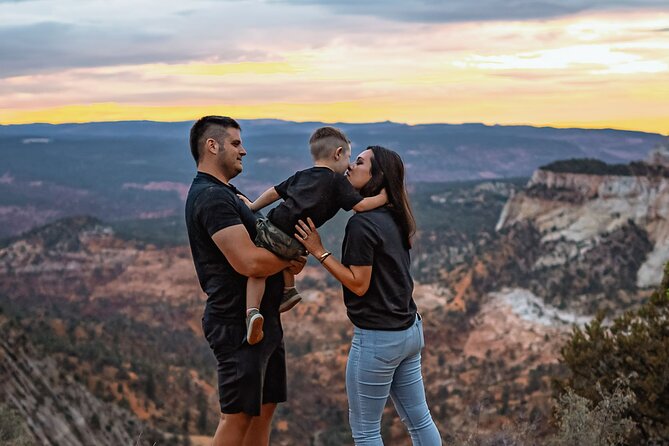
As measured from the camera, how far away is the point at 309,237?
161 inches

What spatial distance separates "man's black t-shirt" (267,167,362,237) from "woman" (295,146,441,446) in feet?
0.17

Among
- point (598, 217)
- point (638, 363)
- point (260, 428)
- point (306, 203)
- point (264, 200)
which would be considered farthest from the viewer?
point (598, 217)

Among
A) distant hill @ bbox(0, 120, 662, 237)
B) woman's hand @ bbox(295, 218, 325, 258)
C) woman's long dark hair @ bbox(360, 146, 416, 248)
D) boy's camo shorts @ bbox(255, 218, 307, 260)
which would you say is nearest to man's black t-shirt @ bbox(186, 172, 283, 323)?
boy's camo shorts @ bbox(255, 218, 307, 260)

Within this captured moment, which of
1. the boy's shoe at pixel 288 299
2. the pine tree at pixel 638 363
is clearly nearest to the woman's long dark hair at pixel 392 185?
the boy's shoe at pixel 288 299

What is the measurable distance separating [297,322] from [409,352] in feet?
109

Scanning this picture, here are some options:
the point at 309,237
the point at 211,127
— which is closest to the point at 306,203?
the point at 309,237

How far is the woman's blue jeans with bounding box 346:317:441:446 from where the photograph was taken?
164 inches

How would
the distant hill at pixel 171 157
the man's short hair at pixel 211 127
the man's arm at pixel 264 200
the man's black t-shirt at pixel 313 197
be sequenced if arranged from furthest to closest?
the distant hill at pixel 171 157, the man's arm at pixel 264 200, the man's short hair at pixel 211 127, the man's black t-shirt at pixel 313 197

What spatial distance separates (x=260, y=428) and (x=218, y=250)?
919mm

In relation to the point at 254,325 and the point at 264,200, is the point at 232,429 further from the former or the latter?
the point at 264,200

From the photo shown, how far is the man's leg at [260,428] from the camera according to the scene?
14.1 feet

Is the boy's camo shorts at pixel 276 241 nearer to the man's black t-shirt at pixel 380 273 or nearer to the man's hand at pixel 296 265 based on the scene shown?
the man's hand at pixel 296 265

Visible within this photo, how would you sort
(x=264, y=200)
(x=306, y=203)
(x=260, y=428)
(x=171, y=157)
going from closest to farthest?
1. (x=306, y=203)
2. (x=260, y=428)
3. (x=264, y=200)
4. (x=171, y=157)

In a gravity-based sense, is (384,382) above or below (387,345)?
below
